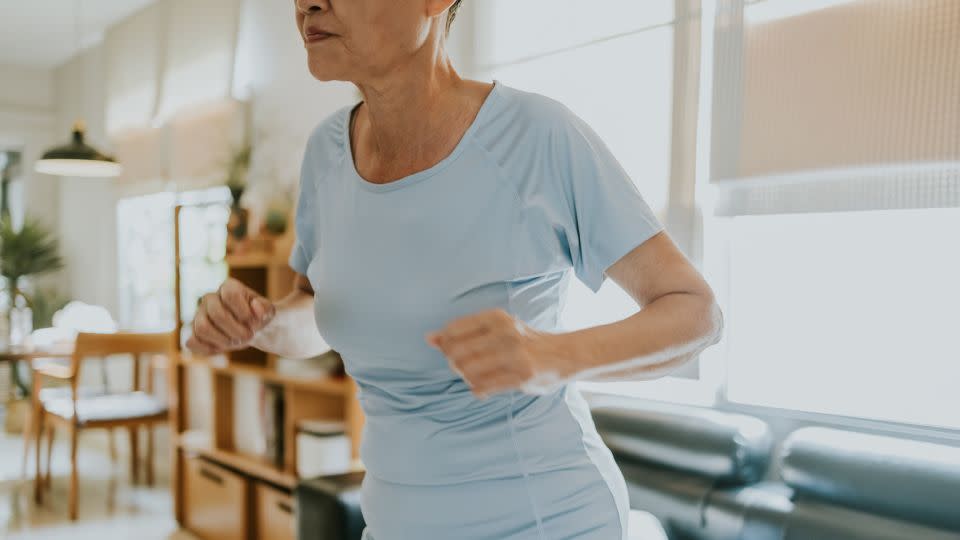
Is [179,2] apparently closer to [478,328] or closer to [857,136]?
[857,136]

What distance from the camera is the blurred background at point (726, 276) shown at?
5.65 ft

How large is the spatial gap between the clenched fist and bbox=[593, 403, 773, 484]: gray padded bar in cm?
128

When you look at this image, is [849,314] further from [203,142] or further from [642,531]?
[203,142]

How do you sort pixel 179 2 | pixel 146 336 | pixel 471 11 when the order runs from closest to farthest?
pixel 471 11, pixel 146 336, pixel 179 2

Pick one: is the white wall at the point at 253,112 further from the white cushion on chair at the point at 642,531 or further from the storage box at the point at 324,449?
the white cushion on chair at the point at 642,531

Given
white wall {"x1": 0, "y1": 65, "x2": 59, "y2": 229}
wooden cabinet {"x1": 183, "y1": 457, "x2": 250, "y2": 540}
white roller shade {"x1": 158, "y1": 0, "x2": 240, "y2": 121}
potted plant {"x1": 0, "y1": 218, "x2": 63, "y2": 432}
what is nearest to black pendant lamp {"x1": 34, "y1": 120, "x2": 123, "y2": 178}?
white roller shade {"x1": 158, "y1": 0, "x2": 240, "y2": 121}

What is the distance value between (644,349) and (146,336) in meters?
4.20

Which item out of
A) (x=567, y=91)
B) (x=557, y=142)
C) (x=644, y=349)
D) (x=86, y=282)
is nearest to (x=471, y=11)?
(x=567, y=91)

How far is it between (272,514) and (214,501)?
1.94 feet

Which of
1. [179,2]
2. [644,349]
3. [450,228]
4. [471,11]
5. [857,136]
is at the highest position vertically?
[179,2]

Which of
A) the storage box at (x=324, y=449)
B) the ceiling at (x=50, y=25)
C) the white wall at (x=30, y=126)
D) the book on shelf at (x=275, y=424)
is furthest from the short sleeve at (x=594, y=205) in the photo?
the white wall at (x=30, y=126)

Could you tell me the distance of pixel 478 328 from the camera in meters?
0.59

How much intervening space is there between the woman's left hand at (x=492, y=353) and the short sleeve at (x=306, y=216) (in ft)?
1.57

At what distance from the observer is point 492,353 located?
0.59m
